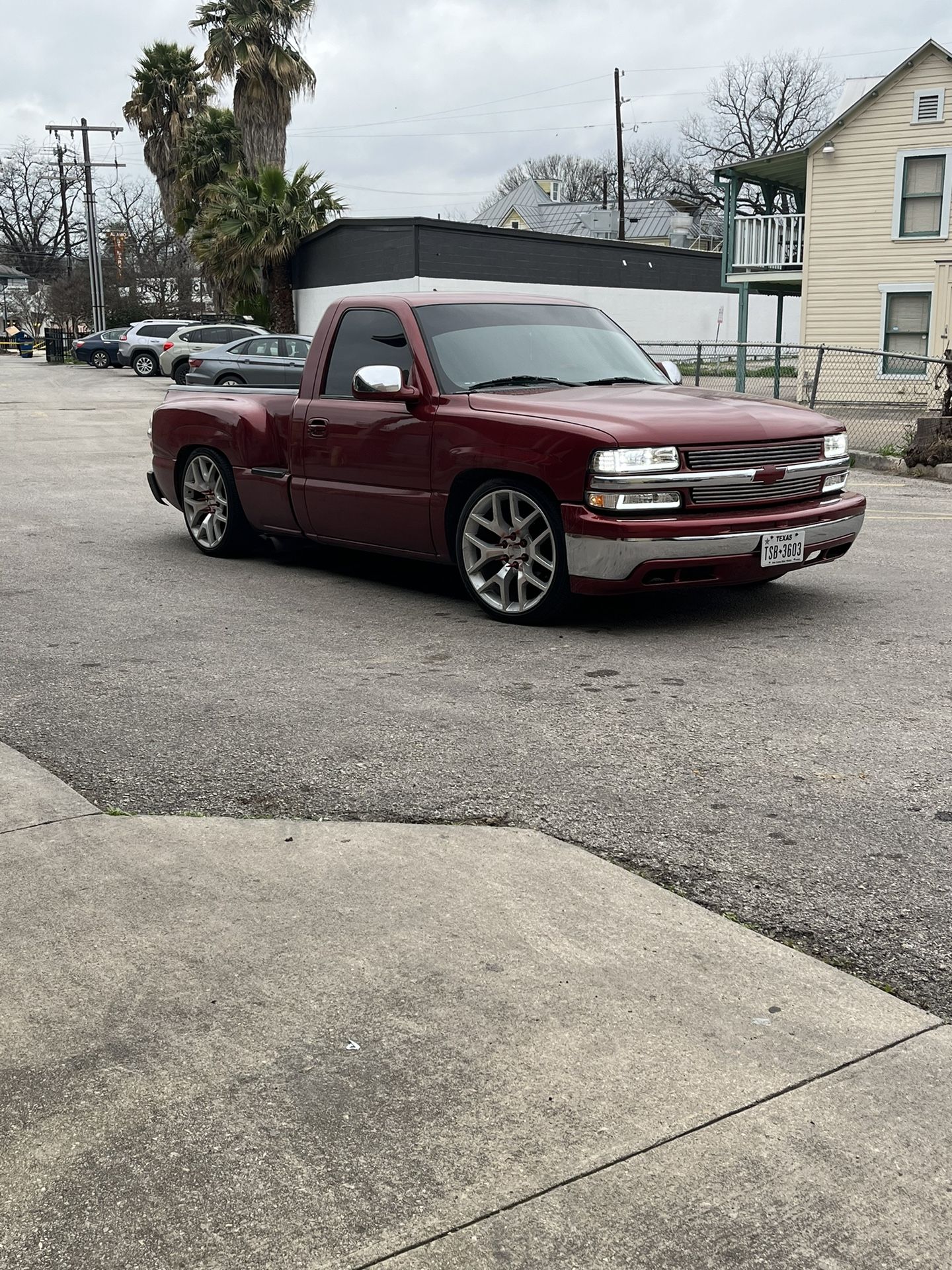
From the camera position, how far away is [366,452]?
302 inches

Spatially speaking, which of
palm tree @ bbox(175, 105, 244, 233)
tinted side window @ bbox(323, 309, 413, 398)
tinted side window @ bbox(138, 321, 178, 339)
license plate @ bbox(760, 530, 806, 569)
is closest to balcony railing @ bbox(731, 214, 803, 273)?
tinted side window @ bbox(138, 321, 178, 339)

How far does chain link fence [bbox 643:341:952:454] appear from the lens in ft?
61.3

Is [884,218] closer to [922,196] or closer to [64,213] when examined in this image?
[922,196]

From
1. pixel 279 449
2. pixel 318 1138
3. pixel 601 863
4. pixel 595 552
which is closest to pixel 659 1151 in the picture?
pixel 318 1138

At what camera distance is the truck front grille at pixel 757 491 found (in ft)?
21.4

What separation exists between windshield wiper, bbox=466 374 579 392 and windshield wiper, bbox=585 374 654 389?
0.30 ft

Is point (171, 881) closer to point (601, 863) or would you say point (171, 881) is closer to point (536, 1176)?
point (601, 863)

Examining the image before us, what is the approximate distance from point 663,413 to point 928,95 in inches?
968

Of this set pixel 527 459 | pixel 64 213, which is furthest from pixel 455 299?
pixel 64 213

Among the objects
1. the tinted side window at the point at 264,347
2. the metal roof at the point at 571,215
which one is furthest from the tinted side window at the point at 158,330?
the metal roof at the point at 571,215

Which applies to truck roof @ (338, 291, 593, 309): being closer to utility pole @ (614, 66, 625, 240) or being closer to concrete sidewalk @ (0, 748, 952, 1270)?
concrete sidewalk @ (0, 748, 952, 1270)

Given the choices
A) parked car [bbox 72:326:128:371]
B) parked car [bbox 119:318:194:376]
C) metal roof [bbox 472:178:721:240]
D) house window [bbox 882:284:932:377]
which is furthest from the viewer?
metal roof [bbox 472:178:721:240]

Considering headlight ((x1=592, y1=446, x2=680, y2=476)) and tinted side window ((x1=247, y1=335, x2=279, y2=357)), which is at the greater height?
tinted side window ((x1=247, y1=335, x2=279, y2=357))

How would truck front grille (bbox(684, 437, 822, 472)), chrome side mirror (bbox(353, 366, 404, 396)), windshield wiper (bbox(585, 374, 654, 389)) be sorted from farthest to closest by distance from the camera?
windshield wiper (bbox(585, 374, 654, 389)) < chrome side mirror (bbox(353, 366, 404, 396)) < truck front grille (bbox(684, 437, 822, 472))
